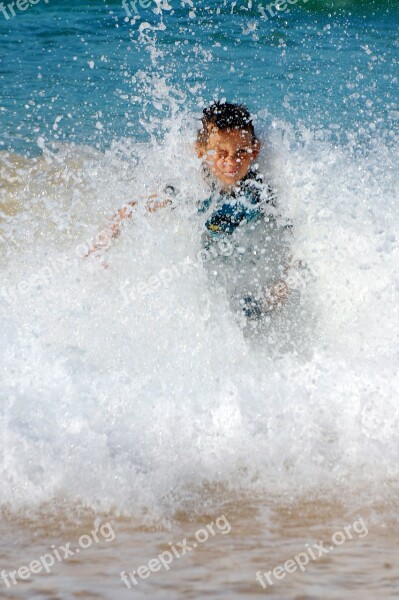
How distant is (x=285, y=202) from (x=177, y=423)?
1.51m

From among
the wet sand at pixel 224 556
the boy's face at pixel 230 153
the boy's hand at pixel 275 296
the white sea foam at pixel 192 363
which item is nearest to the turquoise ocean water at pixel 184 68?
the white sea foam at pixel 192 363

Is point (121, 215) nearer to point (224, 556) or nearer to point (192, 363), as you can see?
point (192, 363)

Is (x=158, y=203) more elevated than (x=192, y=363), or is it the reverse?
(x=158, y=203)

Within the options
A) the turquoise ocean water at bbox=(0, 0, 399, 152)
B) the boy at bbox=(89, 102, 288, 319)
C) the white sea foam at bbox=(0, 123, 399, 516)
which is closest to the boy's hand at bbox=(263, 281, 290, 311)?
the boy at bbox=(89, 102, 288, 319)

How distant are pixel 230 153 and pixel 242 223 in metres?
0.37

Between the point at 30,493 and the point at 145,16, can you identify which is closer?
the point at 30,493

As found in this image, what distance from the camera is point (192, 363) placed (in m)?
4.30

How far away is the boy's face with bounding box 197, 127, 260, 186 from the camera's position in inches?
166

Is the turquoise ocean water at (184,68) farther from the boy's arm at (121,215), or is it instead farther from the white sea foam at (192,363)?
the boy's arm at (121,215)

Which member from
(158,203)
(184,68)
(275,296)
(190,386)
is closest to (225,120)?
(158,203)

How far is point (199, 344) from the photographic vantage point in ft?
14.6

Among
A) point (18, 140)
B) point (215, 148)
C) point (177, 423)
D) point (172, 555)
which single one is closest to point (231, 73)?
point (18, 140)

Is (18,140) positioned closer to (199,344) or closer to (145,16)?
(199,344)

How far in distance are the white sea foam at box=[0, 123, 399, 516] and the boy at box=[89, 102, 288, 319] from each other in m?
0.11
